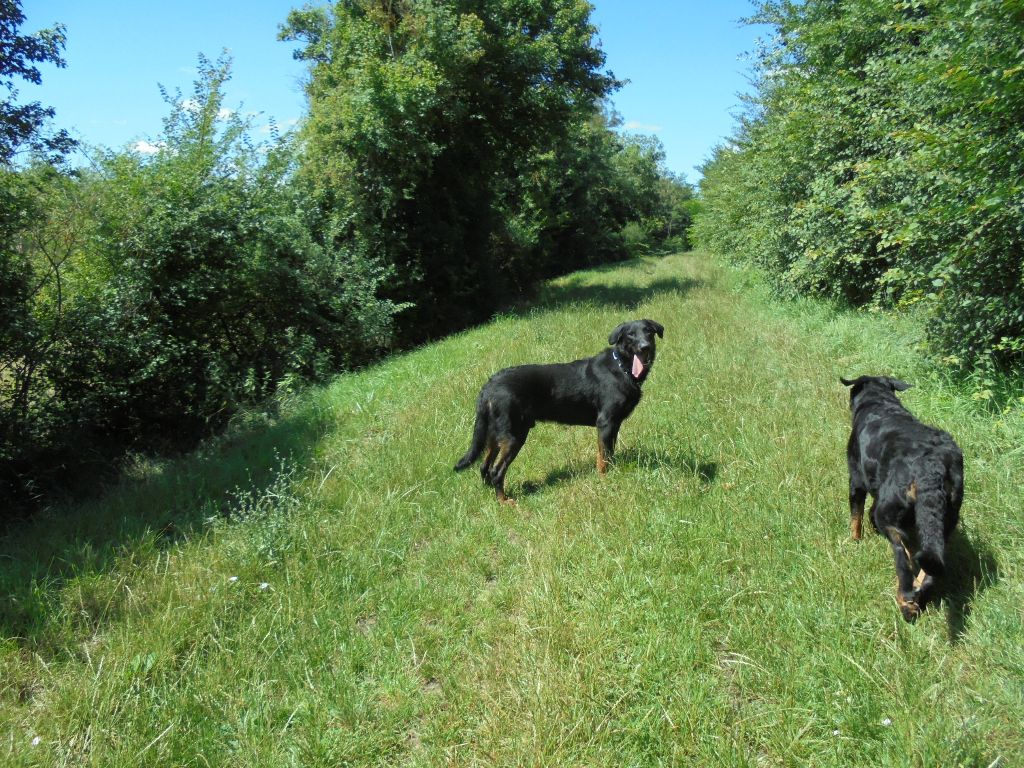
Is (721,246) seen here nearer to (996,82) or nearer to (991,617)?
(996,82)

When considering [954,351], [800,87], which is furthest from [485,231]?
[954,351]

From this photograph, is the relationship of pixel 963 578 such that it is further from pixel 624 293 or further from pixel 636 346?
pixel 624 293

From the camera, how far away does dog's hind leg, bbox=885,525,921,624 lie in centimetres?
296

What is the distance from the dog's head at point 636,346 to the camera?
17.4 feet

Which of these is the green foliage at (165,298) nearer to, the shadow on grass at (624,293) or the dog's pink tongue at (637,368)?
the shadow on grass at (624,293)

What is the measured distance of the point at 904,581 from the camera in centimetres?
301

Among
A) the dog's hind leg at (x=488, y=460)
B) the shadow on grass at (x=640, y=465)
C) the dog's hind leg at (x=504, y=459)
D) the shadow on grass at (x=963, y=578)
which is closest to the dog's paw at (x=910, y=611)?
the shadow on grass at (x=963, y=578)

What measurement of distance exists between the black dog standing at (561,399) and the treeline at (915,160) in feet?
9.15

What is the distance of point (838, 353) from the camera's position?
8469mm

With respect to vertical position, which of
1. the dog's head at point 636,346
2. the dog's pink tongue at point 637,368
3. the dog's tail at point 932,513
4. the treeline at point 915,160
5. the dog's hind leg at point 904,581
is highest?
the treeline at point 915,160

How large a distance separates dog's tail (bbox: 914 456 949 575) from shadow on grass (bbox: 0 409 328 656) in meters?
4.29

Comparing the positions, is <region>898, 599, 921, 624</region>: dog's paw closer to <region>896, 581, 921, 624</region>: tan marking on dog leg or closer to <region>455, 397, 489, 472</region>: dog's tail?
<region>896, 581, 921, 624</region>: tan marking on dog leg

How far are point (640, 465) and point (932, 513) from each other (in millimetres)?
2436

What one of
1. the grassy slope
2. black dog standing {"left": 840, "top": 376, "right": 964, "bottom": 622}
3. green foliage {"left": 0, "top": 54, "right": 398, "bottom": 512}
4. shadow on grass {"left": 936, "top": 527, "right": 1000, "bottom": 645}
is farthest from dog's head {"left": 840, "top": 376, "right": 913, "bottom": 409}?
green foliage {"left": 0, "top": 54, "right": 398, "bottom": 512}
